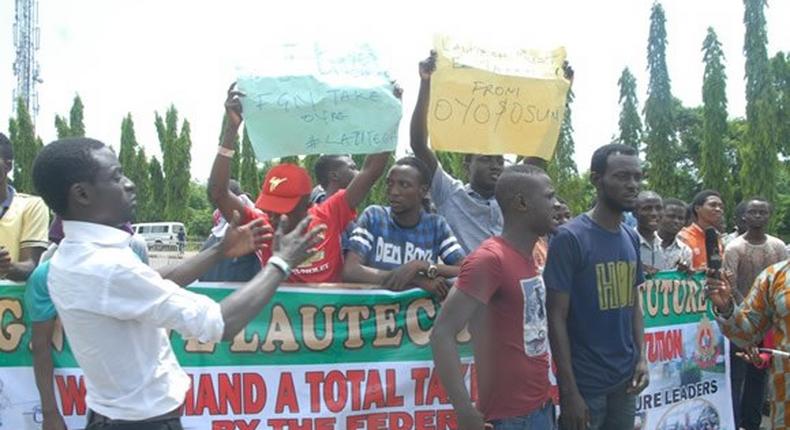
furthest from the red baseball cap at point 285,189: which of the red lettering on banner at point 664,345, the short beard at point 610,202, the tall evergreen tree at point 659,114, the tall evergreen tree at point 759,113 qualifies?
the tall evergreen tree at point 659,114

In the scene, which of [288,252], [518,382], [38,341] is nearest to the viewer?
[288,252]

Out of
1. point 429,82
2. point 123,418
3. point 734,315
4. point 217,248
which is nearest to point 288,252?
point 217,248

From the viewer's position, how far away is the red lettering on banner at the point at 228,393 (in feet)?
12.6

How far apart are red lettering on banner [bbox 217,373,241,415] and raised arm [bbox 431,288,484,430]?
1.29m

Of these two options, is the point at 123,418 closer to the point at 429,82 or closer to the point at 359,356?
the point at 359,356

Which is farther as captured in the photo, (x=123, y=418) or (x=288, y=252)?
(x=288, y=252)

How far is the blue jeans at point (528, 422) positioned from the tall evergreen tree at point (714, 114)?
39.7 metres

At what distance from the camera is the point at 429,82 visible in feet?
13.9

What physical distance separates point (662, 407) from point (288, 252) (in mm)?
3615

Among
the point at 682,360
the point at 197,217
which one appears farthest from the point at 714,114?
the point at 197,217

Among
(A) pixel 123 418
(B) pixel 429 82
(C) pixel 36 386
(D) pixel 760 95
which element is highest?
(D) pixel 760 95

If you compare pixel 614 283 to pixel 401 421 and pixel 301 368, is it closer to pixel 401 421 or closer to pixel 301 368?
pixel 401 421

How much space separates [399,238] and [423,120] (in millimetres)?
725

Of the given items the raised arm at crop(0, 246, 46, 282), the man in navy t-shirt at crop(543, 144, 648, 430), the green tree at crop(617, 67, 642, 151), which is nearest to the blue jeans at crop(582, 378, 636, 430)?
the man in navy t-shirt at crop(543, 144, 648, 430)
